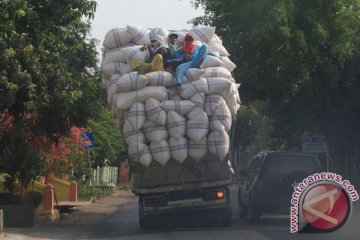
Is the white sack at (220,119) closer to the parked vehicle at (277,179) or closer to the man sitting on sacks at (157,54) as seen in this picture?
the man sitting on sacks at (157,54)

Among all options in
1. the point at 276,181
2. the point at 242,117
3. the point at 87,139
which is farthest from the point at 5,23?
the point at 242,117

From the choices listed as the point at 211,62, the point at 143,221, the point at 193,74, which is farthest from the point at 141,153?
the point at 211,62

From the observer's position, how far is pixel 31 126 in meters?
17.3

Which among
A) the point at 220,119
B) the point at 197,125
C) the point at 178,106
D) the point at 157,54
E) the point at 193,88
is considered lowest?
the point at 197,125

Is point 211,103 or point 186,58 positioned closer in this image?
point 211,103

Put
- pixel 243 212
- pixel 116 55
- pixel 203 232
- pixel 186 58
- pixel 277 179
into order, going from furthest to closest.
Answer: pixel 243 212
pixel 277 179
pixel 116 55
pixel 186 58
pixel 203 232

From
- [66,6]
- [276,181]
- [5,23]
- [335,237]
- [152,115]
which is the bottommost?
[335,237]

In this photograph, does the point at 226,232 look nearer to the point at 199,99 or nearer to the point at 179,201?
the point at 179,201

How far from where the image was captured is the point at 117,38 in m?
17.2

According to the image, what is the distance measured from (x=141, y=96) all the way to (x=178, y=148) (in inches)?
56.2

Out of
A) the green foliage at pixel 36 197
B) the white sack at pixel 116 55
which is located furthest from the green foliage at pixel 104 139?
the white sack at pixel 116 55

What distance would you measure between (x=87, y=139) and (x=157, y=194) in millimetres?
11758

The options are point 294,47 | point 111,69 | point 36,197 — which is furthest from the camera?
point 294,47

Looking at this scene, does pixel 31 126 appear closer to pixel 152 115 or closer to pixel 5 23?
pixel 152 115
